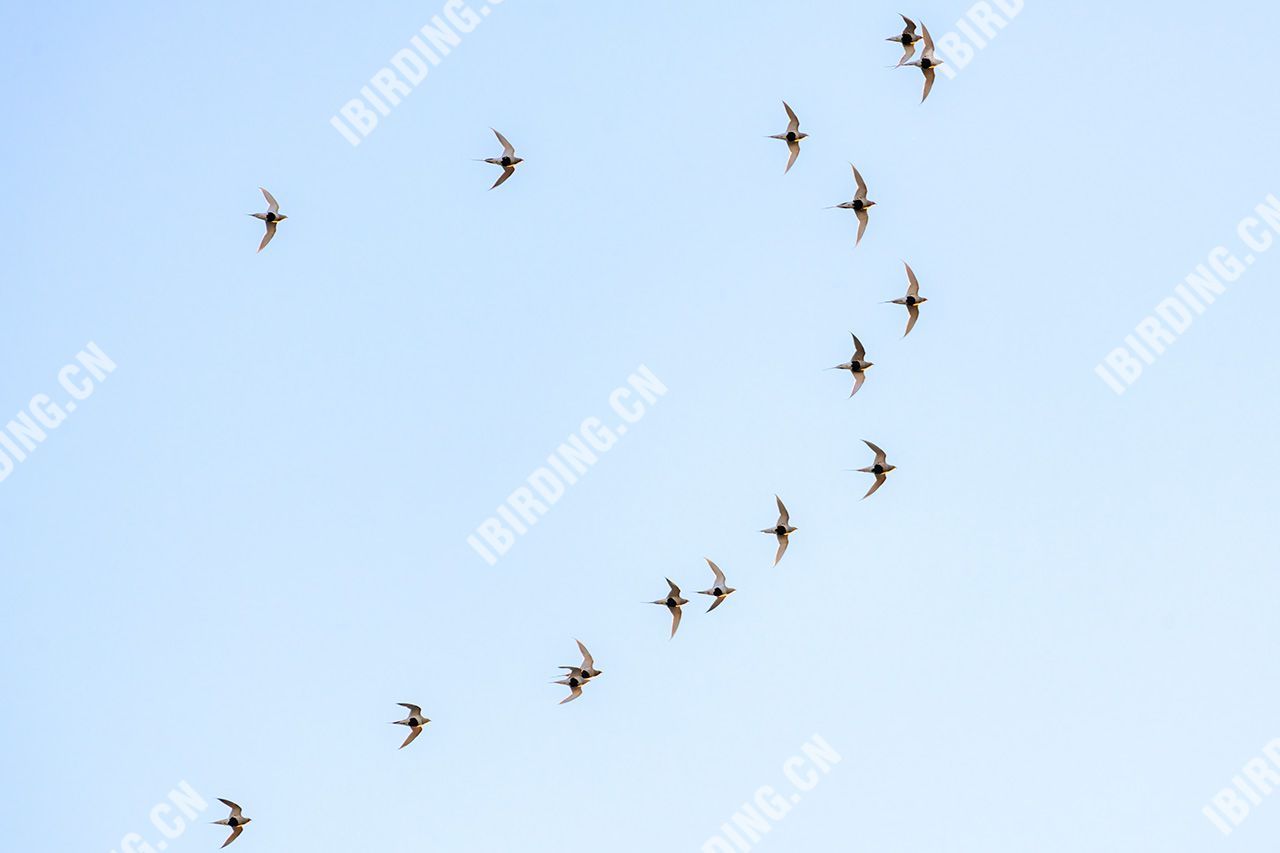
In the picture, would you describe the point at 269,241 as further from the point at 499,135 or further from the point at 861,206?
the point at 861,206

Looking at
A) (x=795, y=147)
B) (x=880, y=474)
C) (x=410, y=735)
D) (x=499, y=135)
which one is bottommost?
(x=880, y=474)

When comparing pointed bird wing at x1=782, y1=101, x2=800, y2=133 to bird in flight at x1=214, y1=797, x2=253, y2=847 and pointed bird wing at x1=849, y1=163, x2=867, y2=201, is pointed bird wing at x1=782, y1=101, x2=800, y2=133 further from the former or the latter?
bird in flight at x1=214, y1=797, x2=253, y2=847

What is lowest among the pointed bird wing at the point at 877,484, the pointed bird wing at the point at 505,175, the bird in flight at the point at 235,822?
the pointed bird wing at the point at 877,484

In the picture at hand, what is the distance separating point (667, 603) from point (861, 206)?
17.3 meters

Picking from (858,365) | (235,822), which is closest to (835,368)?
(858,365)

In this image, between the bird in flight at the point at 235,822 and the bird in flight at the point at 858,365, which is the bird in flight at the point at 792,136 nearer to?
the bird in flight at the point at 858,365

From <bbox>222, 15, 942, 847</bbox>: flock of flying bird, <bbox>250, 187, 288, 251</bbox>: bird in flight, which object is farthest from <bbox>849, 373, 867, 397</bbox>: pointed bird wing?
<bbox>250, 187, 288, 251</bbox>: bird in flight

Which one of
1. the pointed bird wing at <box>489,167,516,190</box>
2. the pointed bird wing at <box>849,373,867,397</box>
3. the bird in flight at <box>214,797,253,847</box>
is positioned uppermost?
the pointed bird wing at <box>489,167,516,190</box>

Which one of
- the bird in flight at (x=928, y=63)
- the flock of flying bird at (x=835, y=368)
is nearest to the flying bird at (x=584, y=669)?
the flock of flying bird at (x=835, y=368)

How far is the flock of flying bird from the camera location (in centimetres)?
7719

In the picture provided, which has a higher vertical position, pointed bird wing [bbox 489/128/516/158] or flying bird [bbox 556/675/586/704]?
pointed bird wing [bbox 489/128/516/158]

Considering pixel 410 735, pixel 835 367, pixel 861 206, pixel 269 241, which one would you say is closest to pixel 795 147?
pixel 861 206

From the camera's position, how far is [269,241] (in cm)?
7931

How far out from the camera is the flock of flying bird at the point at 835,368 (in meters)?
77.2
